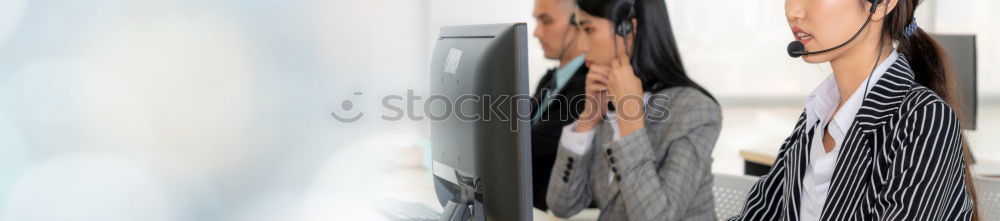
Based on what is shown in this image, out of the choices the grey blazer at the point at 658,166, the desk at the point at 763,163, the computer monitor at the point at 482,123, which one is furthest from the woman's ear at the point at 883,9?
the desk at the point at 763,163

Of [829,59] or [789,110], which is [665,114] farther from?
[789,110]

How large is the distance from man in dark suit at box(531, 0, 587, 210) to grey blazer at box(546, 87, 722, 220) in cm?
45

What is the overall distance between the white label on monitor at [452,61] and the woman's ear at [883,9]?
481mm

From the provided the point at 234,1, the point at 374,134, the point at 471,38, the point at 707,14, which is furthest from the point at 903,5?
the point at 707,14

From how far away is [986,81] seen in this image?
5.17 meters

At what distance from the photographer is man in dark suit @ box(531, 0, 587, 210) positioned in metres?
2.41

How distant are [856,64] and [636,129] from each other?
73 cm

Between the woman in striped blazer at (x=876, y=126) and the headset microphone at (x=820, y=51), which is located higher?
the headset microphone at (x=820, y=51)

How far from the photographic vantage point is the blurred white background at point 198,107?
2141 millimetres

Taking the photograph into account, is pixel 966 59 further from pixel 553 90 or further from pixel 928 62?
pixel 928 62

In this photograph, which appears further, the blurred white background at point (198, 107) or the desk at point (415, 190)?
the blurred white background at point (198, 107)

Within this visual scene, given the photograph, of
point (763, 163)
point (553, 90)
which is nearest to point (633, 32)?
point (553, 90)

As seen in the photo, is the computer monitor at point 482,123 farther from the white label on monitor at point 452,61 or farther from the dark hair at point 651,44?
the dark hair at point 651,44

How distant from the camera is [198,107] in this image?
7.91 feet
